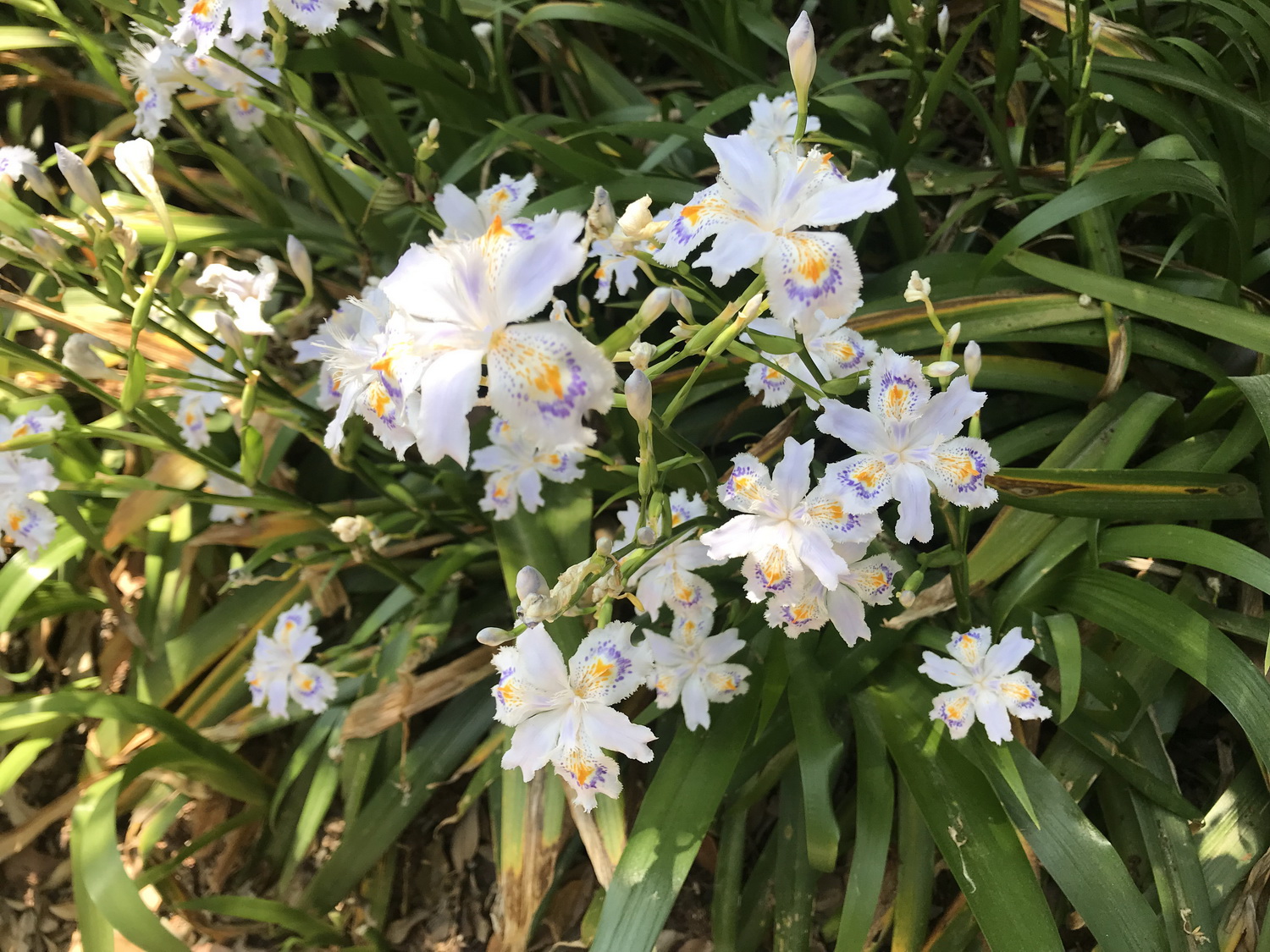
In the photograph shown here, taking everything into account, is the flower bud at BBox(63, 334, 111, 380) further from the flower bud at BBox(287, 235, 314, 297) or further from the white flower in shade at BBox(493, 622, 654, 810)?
the white flower in shade at BBox(493, 622, 654, 810)

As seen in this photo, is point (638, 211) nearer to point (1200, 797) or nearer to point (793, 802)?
point (793, 802)

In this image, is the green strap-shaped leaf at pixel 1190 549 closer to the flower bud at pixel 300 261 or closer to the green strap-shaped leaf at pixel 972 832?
the green strap-shaped leaf at pixel 972 832

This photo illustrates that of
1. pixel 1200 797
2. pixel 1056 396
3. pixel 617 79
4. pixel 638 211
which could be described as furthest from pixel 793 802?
pixel 617 79

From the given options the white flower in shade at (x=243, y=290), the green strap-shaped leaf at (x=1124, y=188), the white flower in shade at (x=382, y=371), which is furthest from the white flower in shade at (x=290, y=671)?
the green strap-shaped leaf at (x=1124, y=188)

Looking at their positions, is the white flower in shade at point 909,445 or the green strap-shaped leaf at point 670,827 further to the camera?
the green strap-shaped leaf at point 670,827

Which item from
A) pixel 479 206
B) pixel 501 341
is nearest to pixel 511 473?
pixel 479 206

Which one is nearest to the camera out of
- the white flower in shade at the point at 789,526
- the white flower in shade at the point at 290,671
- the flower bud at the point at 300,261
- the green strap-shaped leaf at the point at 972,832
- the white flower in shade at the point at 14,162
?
the white flower in shade at the point at 789,526
